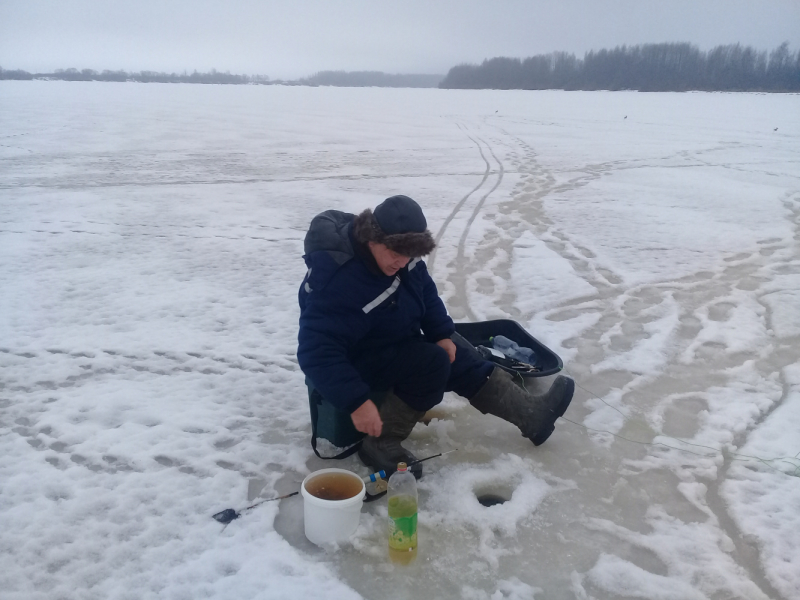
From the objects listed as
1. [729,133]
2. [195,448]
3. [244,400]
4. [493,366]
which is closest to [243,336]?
[244,400]

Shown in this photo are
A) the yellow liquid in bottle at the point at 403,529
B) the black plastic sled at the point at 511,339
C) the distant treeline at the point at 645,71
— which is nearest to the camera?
the yellow liquid in bottle at the point at 403,529

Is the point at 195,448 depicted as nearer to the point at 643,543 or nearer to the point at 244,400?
the point at 244,400

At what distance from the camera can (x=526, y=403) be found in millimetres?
2848

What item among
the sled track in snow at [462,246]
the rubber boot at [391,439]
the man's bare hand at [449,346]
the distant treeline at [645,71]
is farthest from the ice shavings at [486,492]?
the distant treeline at [645,71]

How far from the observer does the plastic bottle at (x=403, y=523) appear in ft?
7.07

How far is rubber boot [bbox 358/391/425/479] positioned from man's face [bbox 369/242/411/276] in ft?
1.93

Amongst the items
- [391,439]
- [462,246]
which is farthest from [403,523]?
[462,246]

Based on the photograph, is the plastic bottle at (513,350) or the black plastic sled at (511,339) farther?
the plastic bottle at (513,350)

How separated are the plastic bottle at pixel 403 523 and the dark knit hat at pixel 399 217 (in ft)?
2.95

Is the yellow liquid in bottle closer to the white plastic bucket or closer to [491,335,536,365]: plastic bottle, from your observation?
the white plastic bucket

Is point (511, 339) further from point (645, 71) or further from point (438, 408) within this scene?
point (645, 71)

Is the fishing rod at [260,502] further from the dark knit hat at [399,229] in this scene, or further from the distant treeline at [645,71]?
the distant treeline at [645,71]

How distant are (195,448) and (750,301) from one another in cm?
414

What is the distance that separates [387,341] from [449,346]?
35cm
